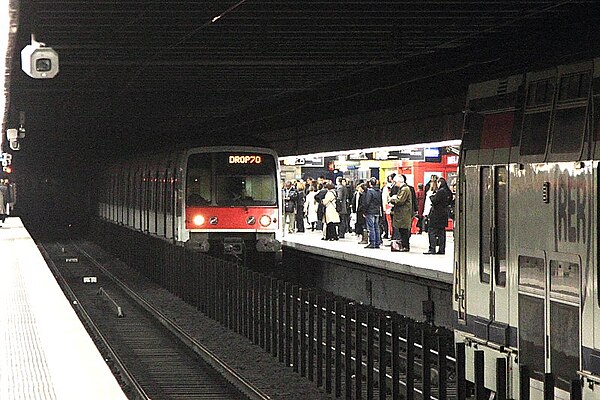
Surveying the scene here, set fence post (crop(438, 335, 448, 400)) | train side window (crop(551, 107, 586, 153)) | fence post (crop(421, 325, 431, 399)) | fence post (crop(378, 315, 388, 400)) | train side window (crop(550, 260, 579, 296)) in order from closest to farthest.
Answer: train side window (crop(550, 260, 579, 296)) < train side window (crop(551, 107, 586, 153)) < fence post (crop(438, 335, 448, 400)) < fence post (crop(421, 325, 431, 399)) < fence post (crop(378, 315, 388, 400))

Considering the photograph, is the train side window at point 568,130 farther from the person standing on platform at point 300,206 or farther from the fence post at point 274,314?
the person standing on platform at point 300,206

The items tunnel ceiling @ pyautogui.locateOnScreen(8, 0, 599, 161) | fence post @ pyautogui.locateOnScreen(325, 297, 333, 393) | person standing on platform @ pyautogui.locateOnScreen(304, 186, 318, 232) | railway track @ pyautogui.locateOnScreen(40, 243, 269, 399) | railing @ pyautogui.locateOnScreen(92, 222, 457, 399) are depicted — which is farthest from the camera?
person standing on platform @ pyautogui.locateOnScreen(304, 186, 318, 232)

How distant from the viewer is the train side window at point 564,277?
28.1 feet

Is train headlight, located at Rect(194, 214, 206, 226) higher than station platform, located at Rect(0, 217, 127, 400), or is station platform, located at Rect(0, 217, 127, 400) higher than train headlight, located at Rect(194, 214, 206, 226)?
train headlight, located at Rect(194, 214, 206, 226)

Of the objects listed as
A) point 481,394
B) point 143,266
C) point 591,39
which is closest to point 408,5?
point 591,39

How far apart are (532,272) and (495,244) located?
86cm

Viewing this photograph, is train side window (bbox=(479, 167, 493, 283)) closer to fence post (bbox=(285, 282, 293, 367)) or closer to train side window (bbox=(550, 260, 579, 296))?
train side window (bbox=(550, 260, 579, 296))

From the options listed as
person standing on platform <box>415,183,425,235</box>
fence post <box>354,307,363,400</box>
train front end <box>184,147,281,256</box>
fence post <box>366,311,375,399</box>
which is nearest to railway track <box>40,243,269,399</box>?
fence post <box>354,307,363,400</box>

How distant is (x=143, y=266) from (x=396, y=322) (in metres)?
20.4

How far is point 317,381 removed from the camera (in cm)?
1418

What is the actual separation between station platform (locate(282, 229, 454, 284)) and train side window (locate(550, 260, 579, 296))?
1043cm

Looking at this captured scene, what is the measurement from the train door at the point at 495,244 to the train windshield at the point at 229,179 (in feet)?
54.6

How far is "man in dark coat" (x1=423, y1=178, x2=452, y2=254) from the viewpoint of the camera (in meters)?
26.6

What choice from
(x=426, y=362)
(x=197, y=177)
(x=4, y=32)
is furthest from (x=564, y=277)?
(x=197, y=177)
